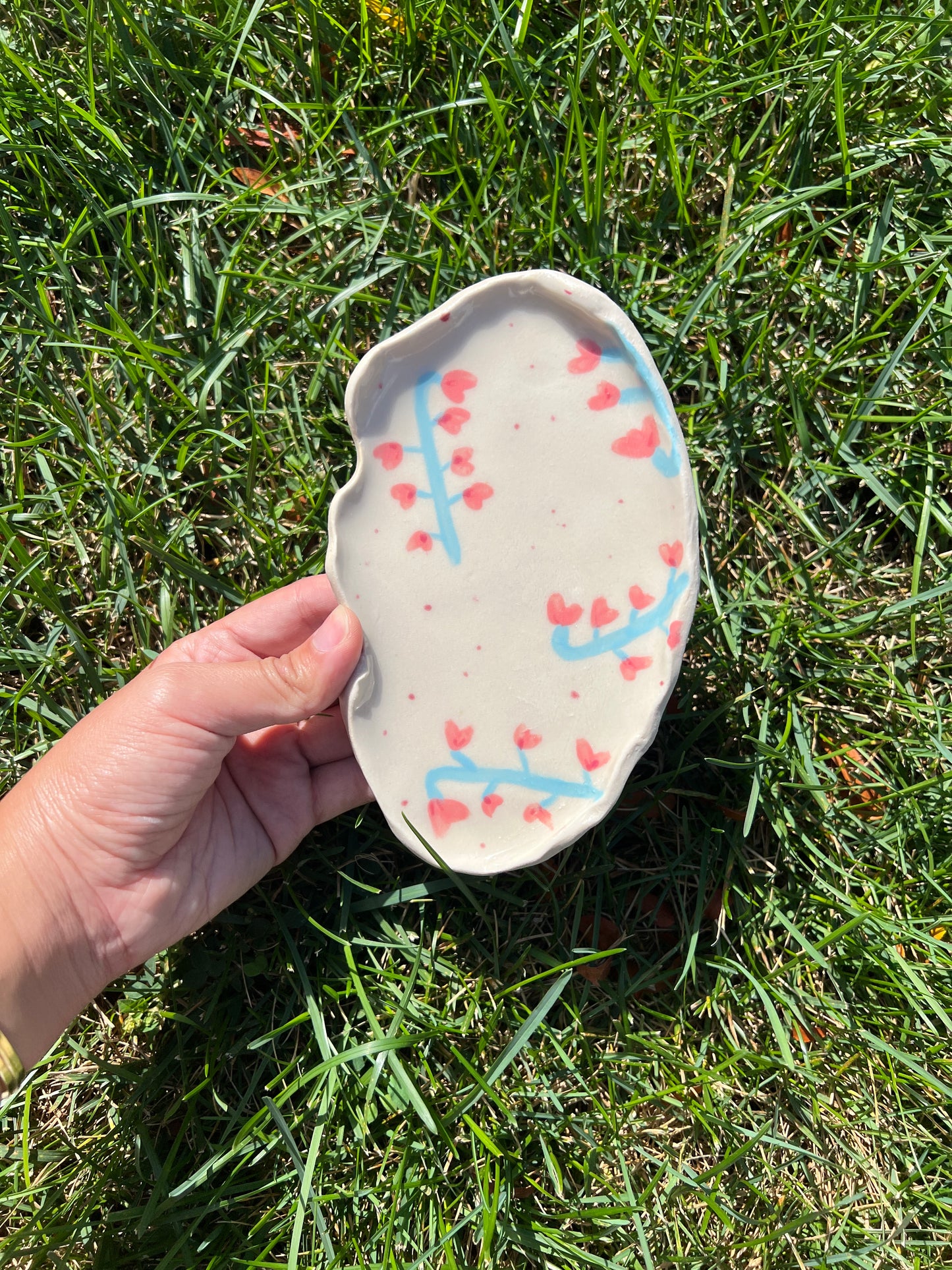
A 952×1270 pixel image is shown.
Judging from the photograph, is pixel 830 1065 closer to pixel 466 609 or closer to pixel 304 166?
pixel 466 609

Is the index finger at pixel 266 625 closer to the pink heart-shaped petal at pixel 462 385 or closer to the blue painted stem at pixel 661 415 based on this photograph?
the pink heart-shaped petal at pixel 462 385

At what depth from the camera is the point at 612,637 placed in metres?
1.75

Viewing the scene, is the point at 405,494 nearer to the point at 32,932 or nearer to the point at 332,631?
the point at 332,631

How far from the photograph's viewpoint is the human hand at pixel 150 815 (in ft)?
5.55

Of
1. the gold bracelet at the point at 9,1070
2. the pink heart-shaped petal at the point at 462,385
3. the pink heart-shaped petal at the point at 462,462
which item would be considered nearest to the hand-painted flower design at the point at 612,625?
the pink heart-shaped petal at the point at 462,462

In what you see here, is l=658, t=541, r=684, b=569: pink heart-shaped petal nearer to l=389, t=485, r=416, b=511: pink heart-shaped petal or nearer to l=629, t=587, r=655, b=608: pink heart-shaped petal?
l=629, t=587, r=655, b=608: pink heart-shaped petal

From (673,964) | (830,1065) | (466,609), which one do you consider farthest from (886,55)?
(830,1065)

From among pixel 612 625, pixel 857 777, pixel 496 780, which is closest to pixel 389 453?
pixel 612 625

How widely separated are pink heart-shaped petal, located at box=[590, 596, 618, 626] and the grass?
33 centimetres

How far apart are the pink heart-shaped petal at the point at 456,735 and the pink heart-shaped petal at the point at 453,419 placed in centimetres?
53

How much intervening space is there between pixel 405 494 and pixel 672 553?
49 centimetres

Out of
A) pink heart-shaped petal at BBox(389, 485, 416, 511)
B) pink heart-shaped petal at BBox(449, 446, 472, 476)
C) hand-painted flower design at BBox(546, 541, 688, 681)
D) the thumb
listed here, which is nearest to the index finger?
the thumb

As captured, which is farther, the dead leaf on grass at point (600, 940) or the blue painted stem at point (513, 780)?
the dead leaf on grass at point (600, 940)

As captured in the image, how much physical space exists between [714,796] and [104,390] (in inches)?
61.9
